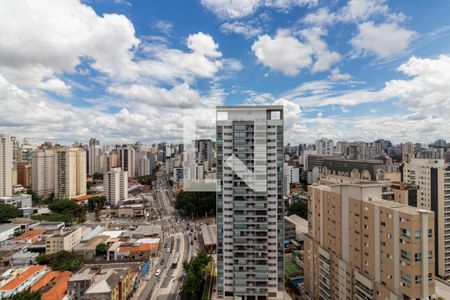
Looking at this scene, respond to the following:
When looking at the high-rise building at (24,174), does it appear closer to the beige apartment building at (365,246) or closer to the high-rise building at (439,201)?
the beige apartment building at (365,246)

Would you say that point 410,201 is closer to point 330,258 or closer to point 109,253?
point 330,258

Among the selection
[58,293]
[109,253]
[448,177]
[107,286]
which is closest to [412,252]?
[448,177]

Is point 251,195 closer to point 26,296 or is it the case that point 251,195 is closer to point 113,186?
point 26,296

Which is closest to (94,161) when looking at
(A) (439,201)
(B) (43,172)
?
(B) (43,172)

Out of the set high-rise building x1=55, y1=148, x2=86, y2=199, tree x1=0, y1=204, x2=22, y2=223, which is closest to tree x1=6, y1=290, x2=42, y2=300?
tree x1=0, y1=204, x2=22, y2=223

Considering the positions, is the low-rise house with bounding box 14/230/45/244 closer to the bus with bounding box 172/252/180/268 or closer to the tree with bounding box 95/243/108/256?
the tree with bounding box 95/243/108/256
